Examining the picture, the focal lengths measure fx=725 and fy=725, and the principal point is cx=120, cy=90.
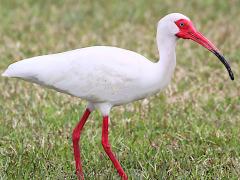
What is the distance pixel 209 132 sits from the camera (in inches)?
230

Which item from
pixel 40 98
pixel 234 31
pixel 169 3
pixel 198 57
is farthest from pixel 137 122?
pixel 169 3

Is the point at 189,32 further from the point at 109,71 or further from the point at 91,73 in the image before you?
the point at 91,73

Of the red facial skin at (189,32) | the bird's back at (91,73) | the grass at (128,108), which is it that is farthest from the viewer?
the grass at (128,108)

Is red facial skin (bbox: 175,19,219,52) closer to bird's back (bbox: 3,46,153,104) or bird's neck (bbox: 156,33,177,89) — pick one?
bird's neck (bbox: 156,33,177,89)

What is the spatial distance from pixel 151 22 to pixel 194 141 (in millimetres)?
3651

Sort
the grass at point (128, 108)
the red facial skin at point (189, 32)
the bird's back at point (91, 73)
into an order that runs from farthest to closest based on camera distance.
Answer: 1. the grass at point (128, 108)
2. the red facial skin at point (189, 32)
3. the bird's back at point (91, 73)

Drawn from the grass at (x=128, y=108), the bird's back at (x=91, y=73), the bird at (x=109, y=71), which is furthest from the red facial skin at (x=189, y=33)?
the grass at (x=128, y=108)

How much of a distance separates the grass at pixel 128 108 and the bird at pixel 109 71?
1.99ft

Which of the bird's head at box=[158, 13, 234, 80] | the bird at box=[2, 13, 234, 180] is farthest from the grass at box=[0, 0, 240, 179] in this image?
the bird's head at box=[158, 13, 234, 80]

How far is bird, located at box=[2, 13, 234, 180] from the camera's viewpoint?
4676mm

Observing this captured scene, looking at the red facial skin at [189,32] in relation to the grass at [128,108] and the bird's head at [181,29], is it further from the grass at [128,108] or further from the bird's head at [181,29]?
the grass at [128,108]

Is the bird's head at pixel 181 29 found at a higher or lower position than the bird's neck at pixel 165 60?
higher

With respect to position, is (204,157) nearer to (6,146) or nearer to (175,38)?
(175,38)

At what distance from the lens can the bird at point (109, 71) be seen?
4676 millimetres
